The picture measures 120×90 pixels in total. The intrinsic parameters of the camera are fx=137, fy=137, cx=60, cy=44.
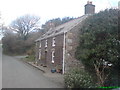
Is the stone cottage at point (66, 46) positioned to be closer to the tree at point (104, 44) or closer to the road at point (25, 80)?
the road at point (25, 80)

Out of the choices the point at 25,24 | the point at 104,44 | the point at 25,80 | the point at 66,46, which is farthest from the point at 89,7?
the point at 25,24

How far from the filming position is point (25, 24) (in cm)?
4150

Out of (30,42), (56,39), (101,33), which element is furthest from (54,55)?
(30,42)

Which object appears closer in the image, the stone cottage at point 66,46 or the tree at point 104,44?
the tree at point 104,44

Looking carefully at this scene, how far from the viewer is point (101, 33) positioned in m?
11.1

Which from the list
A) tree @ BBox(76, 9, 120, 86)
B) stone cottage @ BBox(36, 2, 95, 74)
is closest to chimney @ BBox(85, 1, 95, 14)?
stone cottage @ BBox(36, 2, 95, 74)

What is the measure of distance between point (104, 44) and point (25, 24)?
3438cm

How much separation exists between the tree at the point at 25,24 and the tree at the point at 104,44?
30194 mm

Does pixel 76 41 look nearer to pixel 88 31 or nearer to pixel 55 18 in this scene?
pixel 88 31

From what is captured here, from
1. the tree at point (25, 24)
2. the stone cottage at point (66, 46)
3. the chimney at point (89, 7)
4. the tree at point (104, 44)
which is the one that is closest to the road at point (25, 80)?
the stone cottage at point (66, 46)

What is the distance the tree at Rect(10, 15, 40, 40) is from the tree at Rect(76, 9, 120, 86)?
3019 cm

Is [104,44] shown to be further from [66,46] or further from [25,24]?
[25,24]

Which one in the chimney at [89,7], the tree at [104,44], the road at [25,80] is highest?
the chimney at [89,7]

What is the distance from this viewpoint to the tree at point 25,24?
4009 cm
